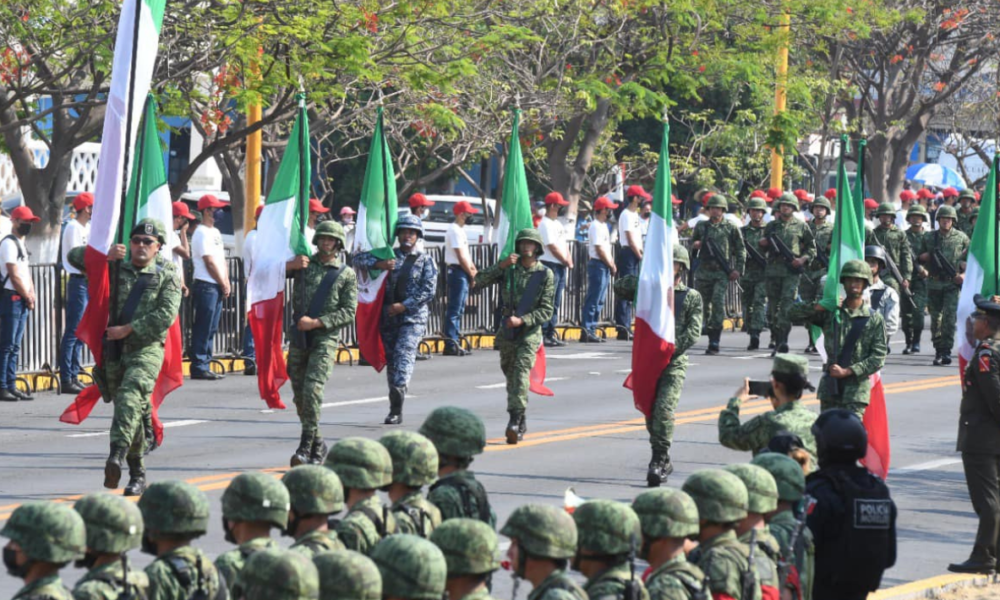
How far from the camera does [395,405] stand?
53.2ft

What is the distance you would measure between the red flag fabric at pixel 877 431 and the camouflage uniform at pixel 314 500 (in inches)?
240

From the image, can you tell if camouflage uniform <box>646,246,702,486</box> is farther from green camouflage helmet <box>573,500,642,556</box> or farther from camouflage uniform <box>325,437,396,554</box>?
green camouflage helmet <box>573,500,642,556</box>

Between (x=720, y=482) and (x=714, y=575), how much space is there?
398mm

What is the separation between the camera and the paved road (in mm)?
12836

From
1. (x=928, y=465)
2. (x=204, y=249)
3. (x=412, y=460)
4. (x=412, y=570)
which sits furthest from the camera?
(x=204, y=249)

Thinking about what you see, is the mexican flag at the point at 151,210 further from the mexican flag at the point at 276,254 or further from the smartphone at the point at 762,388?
→ the smartphone at the point at 762,388

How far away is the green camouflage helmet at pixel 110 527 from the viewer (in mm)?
6188

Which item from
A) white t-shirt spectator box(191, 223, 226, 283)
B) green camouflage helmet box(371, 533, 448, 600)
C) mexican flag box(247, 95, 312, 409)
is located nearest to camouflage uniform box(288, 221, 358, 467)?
mexican flag box(247, 95, 312, 409)

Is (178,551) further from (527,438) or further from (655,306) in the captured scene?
(527,438)

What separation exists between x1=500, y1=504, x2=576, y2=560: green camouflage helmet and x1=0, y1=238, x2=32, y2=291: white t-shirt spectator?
39.3 ft

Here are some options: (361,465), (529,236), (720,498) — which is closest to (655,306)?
(529,236)

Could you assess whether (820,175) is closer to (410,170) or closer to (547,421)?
(410,170)

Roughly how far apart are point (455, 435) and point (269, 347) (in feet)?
21.4

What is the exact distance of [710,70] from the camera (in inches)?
1131
